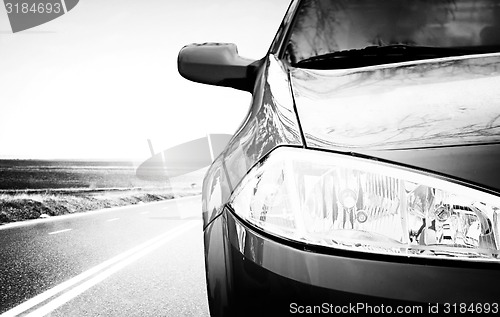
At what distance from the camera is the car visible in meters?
1.04

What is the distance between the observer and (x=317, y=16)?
7.72 ft

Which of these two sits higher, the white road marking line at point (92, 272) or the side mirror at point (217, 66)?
the side mirror at point (217, 66)

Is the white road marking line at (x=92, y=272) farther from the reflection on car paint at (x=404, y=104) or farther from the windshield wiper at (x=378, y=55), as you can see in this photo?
the reflection on car paint at (x=404, y=104)

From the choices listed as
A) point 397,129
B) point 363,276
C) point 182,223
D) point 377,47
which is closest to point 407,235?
point 363,276

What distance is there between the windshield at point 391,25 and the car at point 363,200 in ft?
1.66

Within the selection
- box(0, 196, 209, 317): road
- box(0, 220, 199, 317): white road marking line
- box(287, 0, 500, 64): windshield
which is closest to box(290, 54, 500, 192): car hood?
box(287, 0, 500, 64): windshield

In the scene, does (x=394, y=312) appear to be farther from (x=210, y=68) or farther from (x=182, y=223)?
(x=182, y=223)

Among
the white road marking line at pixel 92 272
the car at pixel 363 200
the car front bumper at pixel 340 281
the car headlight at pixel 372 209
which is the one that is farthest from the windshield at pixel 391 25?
the white road marking line at pixel 92 272

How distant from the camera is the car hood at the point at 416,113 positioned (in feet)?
3.64

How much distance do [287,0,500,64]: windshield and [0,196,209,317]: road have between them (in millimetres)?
2238

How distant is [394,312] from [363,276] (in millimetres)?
97

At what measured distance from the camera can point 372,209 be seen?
115cm

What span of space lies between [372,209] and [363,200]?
3 centimetres

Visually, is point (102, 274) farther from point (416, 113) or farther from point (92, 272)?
point (416, 113)
